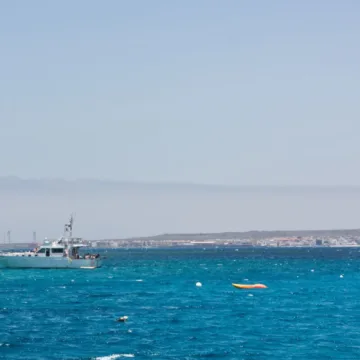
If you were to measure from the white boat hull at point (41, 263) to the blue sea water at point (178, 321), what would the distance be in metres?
48.3

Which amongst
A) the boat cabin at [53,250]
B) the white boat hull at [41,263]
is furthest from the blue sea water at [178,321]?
the boat cabin at [53,250]

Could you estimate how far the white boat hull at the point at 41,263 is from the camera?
193 m

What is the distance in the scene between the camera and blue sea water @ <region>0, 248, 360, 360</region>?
69.1 meters

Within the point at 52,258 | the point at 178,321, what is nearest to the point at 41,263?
the point at 52,258

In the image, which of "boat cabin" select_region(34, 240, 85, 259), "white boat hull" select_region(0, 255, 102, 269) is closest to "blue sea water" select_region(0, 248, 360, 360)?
"white boat hull" select_region(0, 255, 102, 269)

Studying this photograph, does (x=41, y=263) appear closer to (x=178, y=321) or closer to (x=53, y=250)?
(x=53, y=250)

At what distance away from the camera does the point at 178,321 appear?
8775 cm

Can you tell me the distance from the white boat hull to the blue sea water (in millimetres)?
48302

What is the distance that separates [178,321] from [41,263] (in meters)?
111

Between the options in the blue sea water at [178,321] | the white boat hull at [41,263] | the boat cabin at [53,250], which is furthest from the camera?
the boat cabin at [53,250]

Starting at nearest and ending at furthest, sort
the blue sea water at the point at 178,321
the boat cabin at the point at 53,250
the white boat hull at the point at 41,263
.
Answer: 1. the blue sea water at the point at 178,321
2. the white boat hull at the point at 41,263
3. the boat cabin at the point at 53,250

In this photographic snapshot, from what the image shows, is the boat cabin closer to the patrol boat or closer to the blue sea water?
the patrol boat

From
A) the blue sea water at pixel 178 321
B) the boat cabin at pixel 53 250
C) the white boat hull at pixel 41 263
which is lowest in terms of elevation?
the blue sea water at pixel 178 321

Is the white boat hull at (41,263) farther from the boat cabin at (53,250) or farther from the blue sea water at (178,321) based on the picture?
the blue sea water at (178,321)
